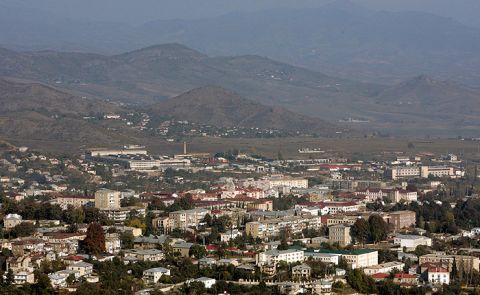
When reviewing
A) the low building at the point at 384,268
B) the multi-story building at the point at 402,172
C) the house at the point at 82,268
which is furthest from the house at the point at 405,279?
the multi-story building at the point at 402,172

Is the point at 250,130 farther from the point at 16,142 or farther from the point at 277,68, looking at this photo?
the point at 277,68

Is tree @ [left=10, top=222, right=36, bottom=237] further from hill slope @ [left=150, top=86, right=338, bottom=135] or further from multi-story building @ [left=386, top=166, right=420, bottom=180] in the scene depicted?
hill slope @ [left=150, top=86, right=338, bottom=135]

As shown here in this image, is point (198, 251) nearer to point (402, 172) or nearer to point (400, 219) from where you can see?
point (400, 219)

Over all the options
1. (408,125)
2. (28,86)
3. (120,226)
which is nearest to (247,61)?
(408,125)

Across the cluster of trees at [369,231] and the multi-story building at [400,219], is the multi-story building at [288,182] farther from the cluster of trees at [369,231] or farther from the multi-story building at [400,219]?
the cluster of trees at [369,231]

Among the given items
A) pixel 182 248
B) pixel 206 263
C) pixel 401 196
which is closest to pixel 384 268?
pixel 206 263
